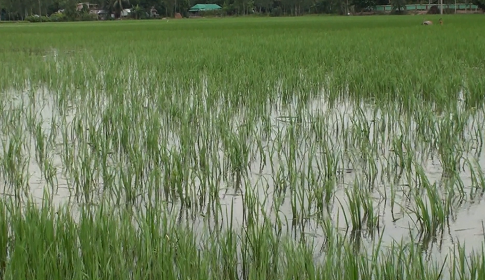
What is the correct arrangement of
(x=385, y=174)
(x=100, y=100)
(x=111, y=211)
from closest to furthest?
1. (x=111, y=211)
2. (x=385, y=174)
3. (x=100, y=100)

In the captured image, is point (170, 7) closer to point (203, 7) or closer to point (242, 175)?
point (203, 7)

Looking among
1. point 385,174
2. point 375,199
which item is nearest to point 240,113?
point 385,174

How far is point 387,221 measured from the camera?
2.53 metres

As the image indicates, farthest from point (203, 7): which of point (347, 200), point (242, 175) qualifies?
point (347, 200)

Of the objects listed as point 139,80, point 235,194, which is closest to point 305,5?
point 139,80

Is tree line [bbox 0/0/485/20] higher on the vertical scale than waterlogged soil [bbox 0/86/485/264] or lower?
higher

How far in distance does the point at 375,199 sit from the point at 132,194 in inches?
41.4

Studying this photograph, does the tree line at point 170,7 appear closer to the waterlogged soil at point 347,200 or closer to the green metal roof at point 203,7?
the green metal roof at point 203,7

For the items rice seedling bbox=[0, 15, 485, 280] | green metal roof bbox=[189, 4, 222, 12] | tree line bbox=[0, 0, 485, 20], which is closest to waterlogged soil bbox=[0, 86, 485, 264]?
rice seedling bbox=[0, 15, 485, 280]

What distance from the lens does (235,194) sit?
2.94m

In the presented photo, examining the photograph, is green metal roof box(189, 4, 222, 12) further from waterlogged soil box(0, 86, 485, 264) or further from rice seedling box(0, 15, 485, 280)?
waterlogged soil box(0, 86, 485, 264)

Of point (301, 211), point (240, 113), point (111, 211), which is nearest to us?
point (111, 211)

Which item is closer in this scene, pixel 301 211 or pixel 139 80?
pixel 301 211

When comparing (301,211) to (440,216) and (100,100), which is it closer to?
(440,216)
